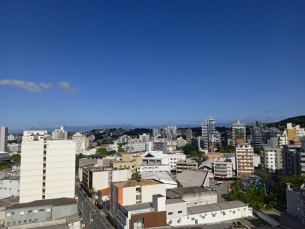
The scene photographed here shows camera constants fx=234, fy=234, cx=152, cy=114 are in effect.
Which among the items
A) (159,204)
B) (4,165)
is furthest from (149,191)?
(4,165)

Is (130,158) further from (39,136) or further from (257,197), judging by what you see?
(257,197)

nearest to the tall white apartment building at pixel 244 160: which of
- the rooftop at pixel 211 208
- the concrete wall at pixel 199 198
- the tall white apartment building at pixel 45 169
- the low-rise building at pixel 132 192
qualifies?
the concrete wall at pixel 199 198

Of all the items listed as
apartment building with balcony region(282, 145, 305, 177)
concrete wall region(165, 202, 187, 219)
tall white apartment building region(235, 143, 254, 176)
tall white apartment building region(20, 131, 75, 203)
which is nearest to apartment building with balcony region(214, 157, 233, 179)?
tall white apartment building region(235, 143, 254, 176)

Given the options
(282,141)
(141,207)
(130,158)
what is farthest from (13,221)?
(282,141)

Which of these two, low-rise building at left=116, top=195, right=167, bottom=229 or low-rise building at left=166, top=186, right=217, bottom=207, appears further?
low-rise building at left=166, top=186, right=217, bottom=207

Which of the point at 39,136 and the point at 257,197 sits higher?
the point at 39,136

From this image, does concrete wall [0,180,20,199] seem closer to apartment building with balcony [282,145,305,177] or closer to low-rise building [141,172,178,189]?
low-rise building [141,172,178,189]
